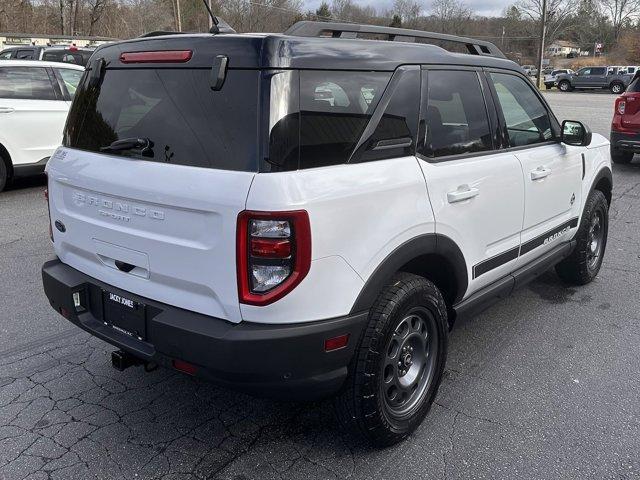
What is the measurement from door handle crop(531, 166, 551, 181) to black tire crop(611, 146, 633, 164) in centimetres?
805

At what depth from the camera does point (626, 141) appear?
1016 centimetres

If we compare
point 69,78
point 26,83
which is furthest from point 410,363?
point 69,78

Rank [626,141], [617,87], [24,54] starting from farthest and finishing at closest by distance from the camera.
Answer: [617,87] → [24,54] → [626,141]

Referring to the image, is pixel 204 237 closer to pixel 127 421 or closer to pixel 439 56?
pixel 127 421

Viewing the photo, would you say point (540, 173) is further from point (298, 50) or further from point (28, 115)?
point (28, 115)

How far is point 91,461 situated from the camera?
268 cm

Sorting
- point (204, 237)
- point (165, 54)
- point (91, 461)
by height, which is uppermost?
point (165, 54)

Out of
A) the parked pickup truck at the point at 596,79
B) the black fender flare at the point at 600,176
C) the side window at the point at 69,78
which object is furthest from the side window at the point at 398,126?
the parked pickup truck at the point at 596,79

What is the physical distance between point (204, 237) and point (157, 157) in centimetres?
50

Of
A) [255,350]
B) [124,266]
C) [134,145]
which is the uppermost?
[134,145]

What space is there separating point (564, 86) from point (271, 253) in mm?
46700

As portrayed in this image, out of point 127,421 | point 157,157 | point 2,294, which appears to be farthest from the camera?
point 2,294

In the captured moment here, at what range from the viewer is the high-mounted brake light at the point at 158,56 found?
8.16 ft

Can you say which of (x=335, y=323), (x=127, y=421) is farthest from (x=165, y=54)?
(x=127, y=421)
